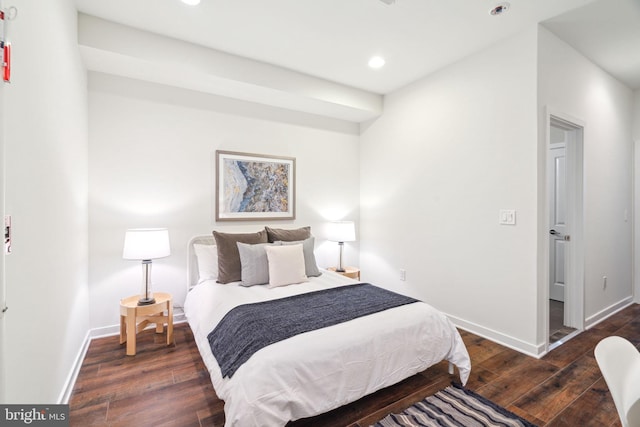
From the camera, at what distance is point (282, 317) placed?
6.45ft

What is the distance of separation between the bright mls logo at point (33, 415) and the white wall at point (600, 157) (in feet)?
12.1

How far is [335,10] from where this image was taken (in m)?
2.38

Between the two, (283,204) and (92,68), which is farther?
(283,204)

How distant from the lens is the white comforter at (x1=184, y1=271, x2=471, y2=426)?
1.46 m

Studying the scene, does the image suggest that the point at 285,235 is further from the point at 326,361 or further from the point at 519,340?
the point at 519,340

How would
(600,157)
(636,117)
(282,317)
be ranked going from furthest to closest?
1. (636,117)
2. (600,157)
3. (282,317)

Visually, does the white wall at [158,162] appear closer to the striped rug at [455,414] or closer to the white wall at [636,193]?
the striped rug at [455,414]

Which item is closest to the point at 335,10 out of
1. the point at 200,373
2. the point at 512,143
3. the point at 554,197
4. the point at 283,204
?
the point at 512,143

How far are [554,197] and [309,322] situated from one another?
397 cm

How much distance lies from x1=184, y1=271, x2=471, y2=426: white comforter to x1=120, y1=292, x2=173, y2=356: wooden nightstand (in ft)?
1.57

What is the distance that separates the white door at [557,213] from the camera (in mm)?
3965

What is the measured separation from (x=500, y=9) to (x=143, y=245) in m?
3.49

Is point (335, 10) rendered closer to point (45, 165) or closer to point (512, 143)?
point (512, 143)

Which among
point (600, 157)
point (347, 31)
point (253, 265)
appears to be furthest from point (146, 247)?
point (600, 157)
